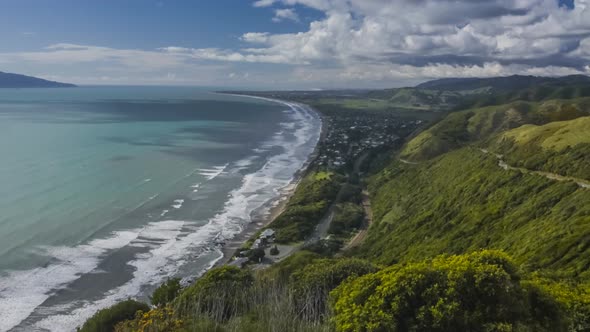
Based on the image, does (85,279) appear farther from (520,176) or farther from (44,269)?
(520,176)

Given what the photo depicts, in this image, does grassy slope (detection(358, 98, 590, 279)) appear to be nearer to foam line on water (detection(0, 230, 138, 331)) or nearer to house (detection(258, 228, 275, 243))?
house (detection(258, 228, 275, 243))

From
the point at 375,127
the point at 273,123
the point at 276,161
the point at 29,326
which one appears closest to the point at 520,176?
the point at 29,326

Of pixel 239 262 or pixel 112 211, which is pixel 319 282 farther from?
pixel 112 211

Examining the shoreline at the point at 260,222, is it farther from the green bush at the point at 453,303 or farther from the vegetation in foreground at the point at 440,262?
the green bush at the point at 453,303

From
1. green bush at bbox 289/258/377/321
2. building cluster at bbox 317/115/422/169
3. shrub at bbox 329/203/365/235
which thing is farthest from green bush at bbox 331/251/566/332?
building cluster at bbox 317/115/422/169

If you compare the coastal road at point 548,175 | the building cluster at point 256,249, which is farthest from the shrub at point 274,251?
the coastal road at point 548,175
